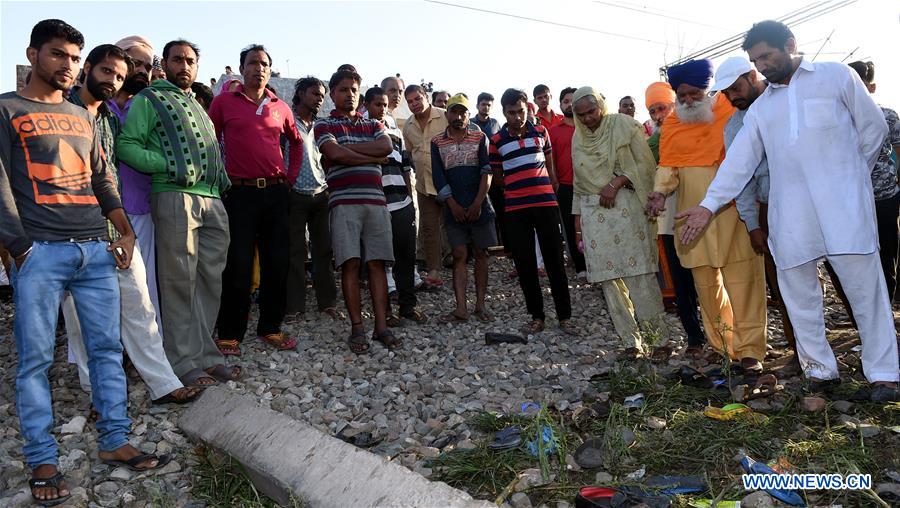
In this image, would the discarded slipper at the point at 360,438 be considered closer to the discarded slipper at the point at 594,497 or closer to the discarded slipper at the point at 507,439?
the discarded slipper at the point at 507,439

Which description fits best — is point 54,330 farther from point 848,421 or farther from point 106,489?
point 848,421

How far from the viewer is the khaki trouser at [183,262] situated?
407 centimetres

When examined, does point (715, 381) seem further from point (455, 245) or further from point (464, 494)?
point (455, 245)

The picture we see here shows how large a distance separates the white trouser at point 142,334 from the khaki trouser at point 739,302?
11.2 feet

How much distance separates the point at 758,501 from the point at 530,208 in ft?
11.2

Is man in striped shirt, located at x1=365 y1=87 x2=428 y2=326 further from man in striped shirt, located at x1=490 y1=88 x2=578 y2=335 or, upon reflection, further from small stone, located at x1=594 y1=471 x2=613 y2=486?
small stone, located at x1=594 y1=471 x2=613 y2=486

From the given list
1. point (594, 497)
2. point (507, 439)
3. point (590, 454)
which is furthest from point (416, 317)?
point (594, 497)

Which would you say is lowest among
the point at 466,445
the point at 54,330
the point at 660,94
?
the point at 466,445

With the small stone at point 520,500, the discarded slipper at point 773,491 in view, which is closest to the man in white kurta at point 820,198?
the discarded slipper at point 773,491

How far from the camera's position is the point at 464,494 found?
2.47 metres

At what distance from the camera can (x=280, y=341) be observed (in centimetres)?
509

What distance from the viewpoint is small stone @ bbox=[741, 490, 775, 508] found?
2.45 m

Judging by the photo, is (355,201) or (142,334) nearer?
(142,334)

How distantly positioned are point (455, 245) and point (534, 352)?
138cm
